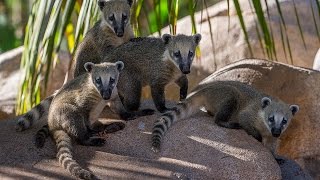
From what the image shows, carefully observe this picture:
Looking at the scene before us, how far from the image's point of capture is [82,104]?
5734mm

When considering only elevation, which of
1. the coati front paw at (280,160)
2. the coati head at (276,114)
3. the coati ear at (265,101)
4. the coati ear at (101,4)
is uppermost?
the coati ear at (101,4)

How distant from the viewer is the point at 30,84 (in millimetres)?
5621

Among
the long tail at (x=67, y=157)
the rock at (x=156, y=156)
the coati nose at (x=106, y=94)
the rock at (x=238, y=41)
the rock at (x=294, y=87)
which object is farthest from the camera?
the rock at (x=238, y=41)

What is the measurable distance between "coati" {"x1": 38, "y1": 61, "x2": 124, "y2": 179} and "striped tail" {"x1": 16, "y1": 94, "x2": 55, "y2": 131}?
0.66ft

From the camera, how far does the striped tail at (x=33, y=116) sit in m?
5.90

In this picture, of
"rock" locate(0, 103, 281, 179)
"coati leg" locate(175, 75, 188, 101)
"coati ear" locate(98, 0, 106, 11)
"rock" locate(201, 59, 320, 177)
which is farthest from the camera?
"rock" locate(201, 59, 320, 177)

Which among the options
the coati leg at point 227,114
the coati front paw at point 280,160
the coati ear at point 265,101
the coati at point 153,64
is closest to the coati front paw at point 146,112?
the coati at point 153,64

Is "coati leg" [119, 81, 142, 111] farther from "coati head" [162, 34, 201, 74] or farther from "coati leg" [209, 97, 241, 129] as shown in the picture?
"coati leg" [209, 97, 241, 129]

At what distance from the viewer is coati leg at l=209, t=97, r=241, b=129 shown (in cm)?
602

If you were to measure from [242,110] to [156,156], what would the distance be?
1148 millimetres

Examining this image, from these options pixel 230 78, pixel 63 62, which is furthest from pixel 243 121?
pixel 63 62

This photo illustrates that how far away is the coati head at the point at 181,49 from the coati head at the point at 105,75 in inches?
18.0

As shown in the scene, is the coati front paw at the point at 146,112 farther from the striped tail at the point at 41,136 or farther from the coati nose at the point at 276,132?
the coati nose at the point at 276,132

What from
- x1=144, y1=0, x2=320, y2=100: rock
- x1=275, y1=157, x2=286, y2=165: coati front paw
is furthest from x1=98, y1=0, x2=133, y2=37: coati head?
x1=144, y1=0, x2=320, y2=100: rock
